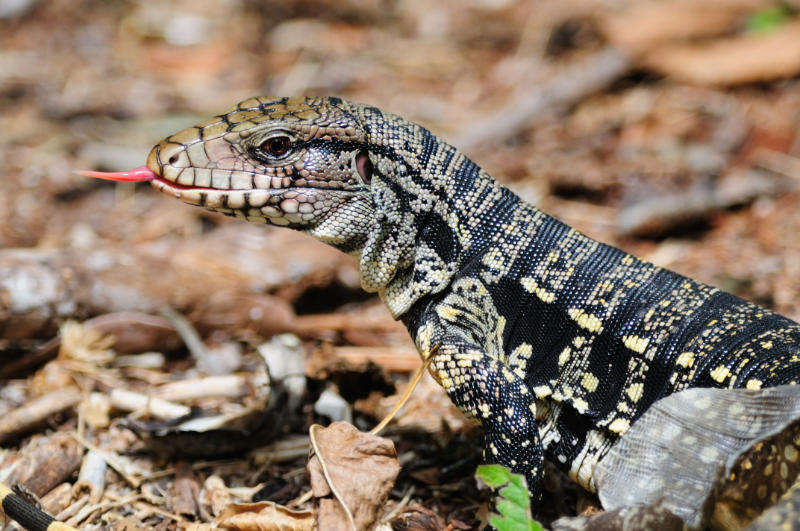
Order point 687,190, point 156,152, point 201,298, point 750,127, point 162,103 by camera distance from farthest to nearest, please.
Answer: point 162,103 < point 750,127 < point 687,190 < point 201,298 < point 156,152

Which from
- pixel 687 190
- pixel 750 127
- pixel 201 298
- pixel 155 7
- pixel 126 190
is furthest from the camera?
pixel 155 7

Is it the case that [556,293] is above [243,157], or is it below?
below

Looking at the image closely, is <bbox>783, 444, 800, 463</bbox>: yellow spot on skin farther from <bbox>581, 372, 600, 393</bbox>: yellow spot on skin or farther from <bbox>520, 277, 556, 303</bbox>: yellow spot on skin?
<bbox>520, 277, 556, 303</bbox>: yellow spot on skin

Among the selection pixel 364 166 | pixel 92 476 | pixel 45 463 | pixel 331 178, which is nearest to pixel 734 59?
pixel 364 166

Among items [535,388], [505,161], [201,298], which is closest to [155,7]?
[505,161]

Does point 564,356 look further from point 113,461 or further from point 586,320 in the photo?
point 113,461

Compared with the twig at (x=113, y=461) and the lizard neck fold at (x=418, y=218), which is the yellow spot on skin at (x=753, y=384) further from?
the twig at (x=113, y=461)

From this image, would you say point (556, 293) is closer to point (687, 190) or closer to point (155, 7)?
point (687, 190)

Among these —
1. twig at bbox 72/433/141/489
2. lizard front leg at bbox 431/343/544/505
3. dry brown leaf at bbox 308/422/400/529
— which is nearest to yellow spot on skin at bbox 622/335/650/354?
lizard front leg at bbox 431/343/544/505
